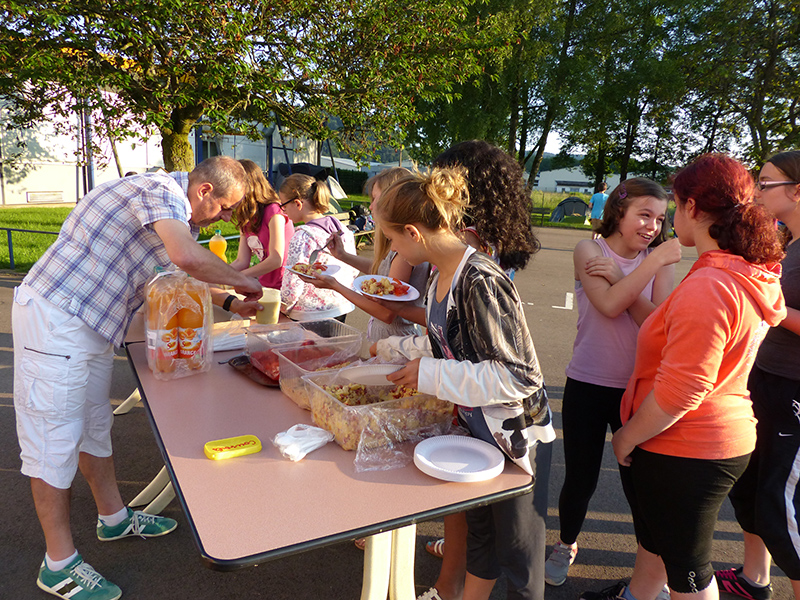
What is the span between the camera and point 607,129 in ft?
79.4

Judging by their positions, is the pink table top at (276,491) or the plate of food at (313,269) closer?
the pink table top at (276,491)

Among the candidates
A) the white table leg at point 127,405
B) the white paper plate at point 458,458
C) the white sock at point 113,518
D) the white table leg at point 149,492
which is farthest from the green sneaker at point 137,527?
the white paper plate at point 458,458

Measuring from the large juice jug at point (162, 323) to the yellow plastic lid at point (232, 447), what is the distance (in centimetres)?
69

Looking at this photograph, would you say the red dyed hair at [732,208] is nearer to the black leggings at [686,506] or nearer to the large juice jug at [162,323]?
the black leggings at [686,506]

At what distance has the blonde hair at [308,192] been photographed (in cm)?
346

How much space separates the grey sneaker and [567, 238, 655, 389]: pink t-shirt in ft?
2.87

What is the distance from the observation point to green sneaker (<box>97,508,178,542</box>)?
259 cm

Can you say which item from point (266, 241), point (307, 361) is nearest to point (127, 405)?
point (266, 241)

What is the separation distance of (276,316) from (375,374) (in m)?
1.26

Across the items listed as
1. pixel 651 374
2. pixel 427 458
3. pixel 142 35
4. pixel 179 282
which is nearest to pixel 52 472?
pixel 179 282

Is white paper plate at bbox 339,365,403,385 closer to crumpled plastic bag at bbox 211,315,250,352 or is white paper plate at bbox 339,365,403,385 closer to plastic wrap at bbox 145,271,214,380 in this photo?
plastic wrap at bbox 145,271,214,380

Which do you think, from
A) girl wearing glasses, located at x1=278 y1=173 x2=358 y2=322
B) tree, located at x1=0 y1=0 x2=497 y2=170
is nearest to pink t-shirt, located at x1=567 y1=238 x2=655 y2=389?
girl wearing glasses, located at x1=278 y1=173 x2=358 y2=322

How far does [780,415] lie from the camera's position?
204cm

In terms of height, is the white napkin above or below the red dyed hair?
below
